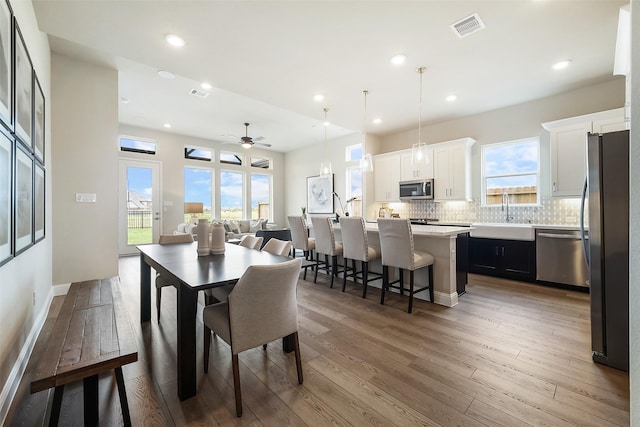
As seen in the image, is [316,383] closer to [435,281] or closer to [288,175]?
[435,281]

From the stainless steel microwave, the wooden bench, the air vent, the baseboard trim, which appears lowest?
the baseboard trim

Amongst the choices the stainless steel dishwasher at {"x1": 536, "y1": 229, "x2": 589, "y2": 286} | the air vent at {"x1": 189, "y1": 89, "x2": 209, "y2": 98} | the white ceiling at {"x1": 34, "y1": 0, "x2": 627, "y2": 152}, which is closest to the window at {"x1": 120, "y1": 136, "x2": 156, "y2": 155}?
the white ceiling at {"x1": 34, "y1": 0, "x2": 627, "y2": 152}

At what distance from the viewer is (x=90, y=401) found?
4.79 ft

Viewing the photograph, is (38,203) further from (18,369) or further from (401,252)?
(401,252)

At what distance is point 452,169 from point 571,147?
1675mm

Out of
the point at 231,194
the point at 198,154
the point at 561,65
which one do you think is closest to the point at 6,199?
the point at 561,65

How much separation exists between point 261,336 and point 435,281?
2.42m

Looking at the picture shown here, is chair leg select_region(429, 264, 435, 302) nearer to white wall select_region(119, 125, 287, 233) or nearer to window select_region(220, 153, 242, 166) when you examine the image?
white wall select_region(119, 125, 287, 233)

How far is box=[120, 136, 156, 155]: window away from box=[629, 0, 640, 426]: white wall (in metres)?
8.10

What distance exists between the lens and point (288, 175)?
9.59 m

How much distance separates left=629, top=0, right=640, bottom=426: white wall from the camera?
3.17ft

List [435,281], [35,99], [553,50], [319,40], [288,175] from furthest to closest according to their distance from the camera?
[288,175] < [435,281] < [553,50] < [319,40] < [35,99]

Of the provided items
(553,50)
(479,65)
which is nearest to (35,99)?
(479,65)

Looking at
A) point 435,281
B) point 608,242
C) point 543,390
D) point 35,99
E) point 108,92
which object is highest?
point 108,92
